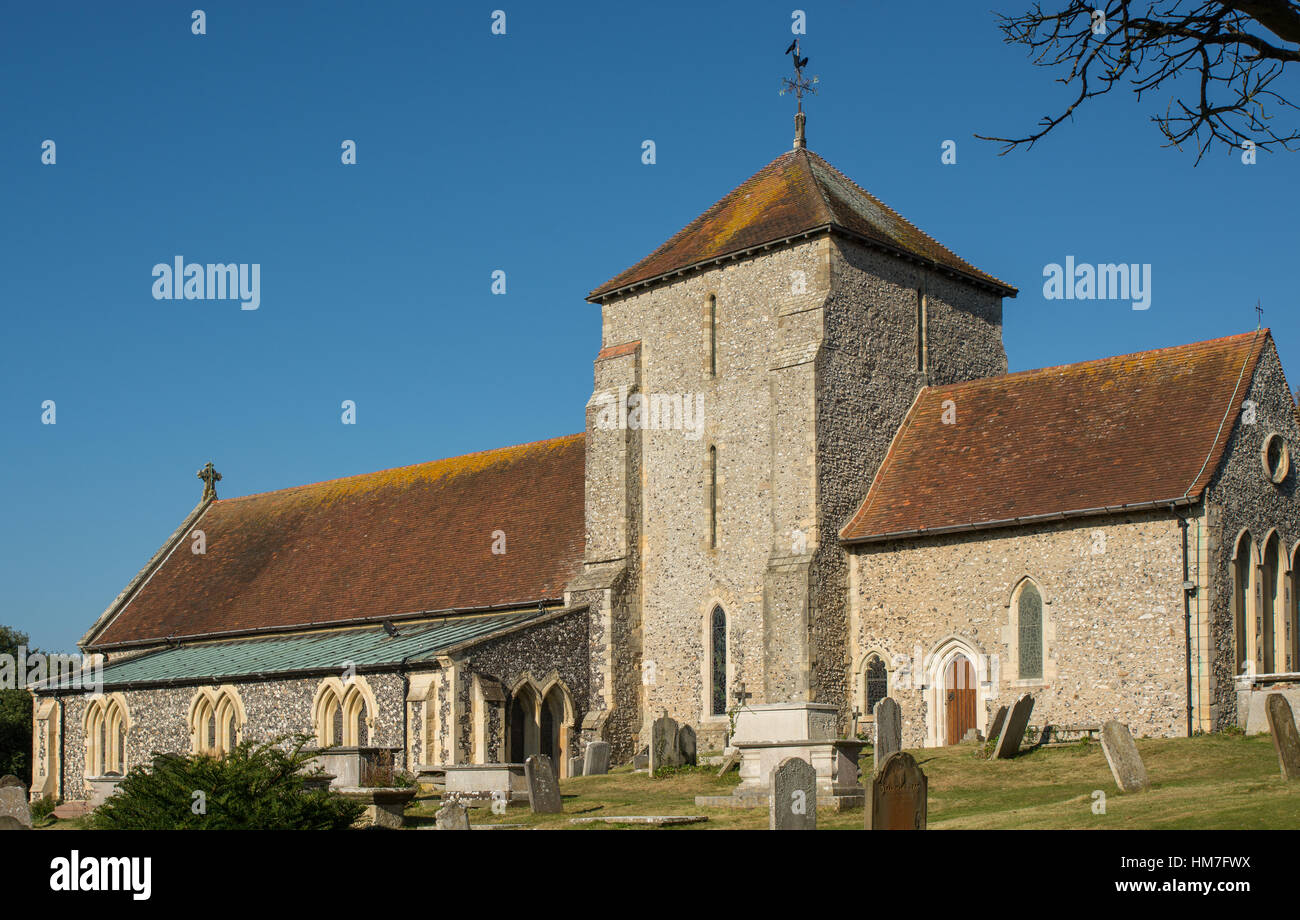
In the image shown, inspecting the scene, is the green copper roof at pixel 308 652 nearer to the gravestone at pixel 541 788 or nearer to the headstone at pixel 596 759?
the headstone at pixel 596 759

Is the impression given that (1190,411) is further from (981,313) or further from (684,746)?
(684,746)

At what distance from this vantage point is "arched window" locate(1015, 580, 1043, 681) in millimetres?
25156

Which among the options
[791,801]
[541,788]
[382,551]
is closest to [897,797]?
[791,801]

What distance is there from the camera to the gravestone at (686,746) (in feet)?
88.2

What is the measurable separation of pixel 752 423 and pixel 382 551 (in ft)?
41.4

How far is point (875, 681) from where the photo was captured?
2728 centimetres

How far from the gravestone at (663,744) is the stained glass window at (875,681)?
3806 millimetres

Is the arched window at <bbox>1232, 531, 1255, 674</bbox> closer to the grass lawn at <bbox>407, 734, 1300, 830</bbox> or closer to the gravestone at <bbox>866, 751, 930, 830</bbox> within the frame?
the grass lawn at <bbox>407, 734, 1300, 830</bbox>

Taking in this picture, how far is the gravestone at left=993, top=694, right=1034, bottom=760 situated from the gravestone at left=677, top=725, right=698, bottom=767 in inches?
252

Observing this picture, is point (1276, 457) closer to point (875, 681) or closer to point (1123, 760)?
point (875, 681)

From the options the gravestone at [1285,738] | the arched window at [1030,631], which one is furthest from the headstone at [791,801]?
the arched window at [1030,631]
